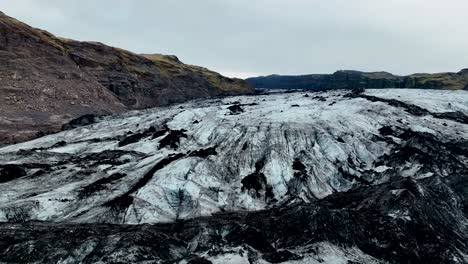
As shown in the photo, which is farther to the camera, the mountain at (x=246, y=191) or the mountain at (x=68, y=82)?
the mountain at (x=68, y=82)

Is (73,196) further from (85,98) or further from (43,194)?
(85,98)

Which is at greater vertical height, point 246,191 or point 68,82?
point 68,82

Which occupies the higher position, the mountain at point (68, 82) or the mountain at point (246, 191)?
the mountain at point (68, 82)

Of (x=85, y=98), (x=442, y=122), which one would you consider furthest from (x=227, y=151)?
(x=85, y=98)

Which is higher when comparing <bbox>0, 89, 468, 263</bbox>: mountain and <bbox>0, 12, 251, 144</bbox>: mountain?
<bbox>0, 12, 251, 144</bbox>: mountain

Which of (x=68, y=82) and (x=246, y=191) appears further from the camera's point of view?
(x=68, y=82)
